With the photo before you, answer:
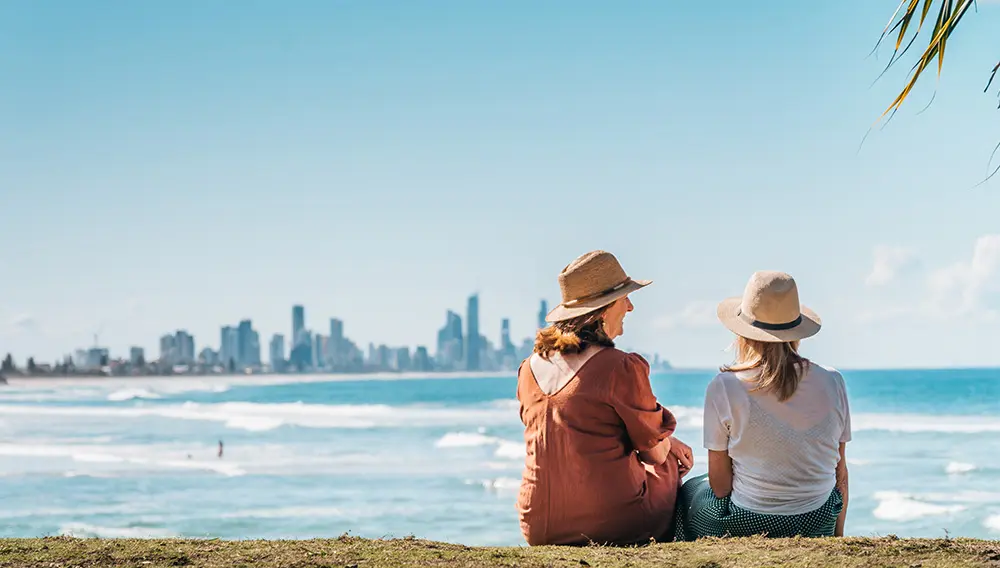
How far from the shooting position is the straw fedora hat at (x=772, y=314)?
13.0 feet

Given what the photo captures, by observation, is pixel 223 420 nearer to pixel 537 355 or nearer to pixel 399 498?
pixel 399 498

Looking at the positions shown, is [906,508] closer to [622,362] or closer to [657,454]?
[657,454]

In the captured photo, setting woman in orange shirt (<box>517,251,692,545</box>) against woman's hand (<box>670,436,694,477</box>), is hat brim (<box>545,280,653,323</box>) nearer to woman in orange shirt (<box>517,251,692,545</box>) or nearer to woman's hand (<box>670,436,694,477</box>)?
woman in orange shirt (<box>517,251,692,545</box>)

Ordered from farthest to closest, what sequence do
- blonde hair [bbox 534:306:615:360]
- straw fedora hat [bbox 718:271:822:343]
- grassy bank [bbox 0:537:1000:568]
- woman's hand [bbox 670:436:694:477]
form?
woman's hand [bbox 670:436:694:477], blonde hair [bbox 534:306:615:360], straw fedora hat [bbox 718:271:822:343], grassy bank [bbox 0:537:1000:568]

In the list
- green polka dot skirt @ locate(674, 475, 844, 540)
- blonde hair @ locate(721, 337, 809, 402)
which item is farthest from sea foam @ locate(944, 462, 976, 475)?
blonde hair @ locate(721, 337, 809, 402)

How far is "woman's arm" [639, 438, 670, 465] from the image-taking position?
4242 mm

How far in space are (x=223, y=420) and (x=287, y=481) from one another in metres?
21.1

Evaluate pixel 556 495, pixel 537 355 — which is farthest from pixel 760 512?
pixel 537 355

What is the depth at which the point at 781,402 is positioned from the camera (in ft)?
12.8

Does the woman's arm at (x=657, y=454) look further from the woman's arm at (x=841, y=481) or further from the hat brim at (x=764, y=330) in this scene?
the woman's arm at (x=841, y=481)

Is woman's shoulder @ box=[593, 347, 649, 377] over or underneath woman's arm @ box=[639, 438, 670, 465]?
over

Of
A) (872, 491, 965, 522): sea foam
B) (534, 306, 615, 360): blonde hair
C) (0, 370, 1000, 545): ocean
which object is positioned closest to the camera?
(534, 306, 615, 360): blonde hair

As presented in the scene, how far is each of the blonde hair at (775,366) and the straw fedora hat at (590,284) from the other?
57 cm

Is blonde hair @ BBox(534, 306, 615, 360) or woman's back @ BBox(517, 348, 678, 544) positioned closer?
woman's back @ BBox(517, 348, 678, 544)
